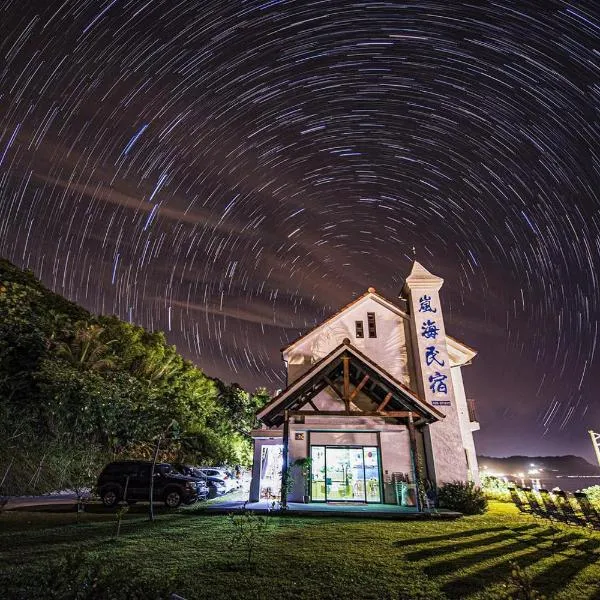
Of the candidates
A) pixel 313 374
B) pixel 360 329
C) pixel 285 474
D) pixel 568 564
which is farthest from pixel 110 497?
pixel 568 564

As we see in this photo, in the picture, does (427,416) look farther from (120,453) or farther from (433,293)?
(120,453)

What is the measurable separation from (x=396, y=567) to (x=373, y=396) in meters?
11.4

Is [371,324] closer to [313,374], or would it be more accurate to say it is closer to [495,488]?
[313,374]

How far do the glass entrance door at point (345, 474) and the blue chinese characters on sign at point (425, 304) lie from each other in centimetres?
772

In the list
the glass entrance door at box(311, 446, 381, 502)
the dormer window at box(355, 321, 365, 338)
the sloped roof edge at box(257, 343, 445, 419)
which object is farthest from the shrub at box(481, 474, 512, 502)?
the dormer window at box(355, 321, 365, 338)

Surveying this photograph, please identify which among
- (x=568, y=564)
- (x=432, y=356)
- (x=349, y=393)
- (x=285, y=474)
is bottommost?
(x=568, y=564)

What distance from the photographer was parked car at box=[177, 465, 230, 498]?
20.0 metres

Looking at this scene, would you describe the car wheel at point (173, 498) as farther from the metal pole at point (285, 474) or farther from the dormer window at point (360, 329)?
the dormer window at point (360, 329)

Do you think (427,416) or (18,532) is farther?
(427,416)

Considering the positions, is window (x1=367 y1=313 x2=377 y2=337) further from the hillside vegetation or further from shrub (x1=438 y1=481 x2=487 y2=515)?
the hillside vegetation

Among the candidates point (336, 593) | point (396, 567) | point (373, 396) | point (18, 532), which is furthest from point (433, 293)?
point (18, 532)

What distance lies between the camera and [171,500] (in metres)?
15.9

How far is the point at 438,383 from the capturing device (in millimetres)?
18078

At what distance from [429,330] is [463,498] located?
26.1 feet
